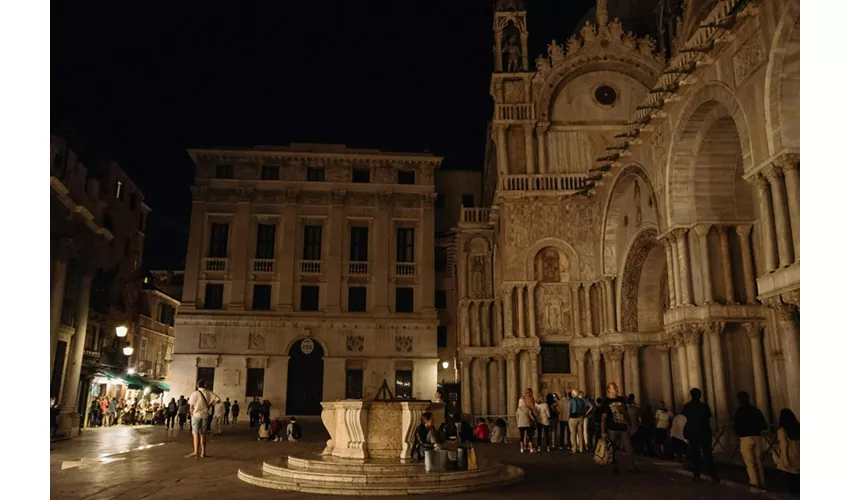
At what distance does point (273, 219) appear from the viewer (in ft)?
122

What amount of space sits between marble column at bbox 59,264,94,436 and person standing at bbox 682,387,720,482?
19.1 m

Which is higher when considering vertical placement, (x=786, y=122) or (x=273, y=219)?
(x=273, y=219)

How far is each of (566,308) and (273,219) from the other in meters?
19.6

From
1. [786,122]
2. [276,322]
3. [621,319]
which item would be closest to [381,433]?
[786,122]

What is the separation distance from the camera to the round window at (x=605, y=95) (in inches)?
1050

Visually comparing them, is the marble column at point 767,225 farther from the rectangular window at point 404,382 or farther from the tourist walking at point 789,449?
the rectangular window at point 404,382

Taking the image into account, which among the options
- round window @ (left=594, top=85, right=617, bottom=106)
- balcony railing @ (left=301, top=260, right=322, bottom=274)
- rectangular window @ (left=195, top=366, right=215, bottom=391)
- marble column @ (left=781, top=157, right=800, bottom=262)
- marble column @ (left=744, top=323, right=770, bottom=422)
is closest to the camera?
marble column @ (left=781, top=157, right=800, bottom=262)

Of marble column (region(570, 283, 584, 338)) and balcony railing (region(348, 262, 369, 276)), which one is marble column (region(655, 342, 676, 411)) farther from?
balcony railing (region(348, 262, 369, 276))

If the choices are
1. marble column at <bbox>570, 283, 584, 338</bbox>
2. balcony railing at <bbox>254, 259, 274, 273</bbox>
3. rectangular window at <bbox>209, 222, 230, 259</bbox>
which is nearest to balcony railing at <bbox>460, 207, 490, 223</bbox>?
marble column at <bbox>570, 283, 584, 338</bbox>

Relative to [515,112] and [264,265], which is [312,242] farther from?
[515,112]

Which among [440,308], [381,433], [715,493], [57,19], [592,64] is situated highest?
[592,64]

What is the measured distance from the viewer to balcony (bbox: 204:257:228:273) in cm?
3600

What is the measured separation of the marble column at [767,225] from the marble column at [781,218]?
154 mm
